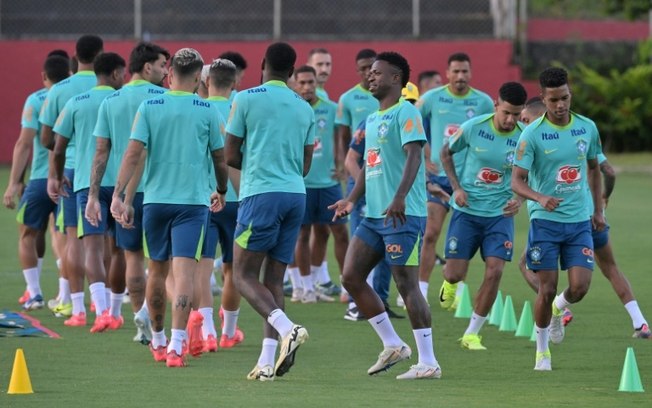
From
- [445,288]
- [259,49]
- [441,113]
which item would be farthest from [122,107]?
[259,49]

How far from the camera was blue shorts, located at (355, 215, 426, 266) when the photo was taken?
9.91 metres

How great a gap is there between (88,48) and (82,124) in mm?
998

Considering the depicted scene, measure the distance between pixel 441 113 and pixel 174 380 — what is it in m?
5.87

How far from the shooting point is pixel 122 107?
37.5 ft

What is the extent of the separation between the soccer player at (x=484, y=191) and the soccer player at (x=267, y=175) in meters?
2.52

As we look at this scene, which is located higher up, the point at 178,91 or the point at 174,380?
the point at 178,91

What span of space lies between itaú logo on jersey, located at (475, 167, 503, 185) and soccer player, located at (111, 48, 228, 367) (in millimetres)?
2825

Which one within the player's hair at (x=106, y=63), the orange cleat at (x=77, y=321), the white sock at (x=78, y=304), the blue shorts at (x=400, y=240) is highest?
the player's hair at (x=106, y=63)

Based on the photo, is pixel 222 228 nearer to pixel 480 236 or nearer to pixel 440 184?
pixel 480 236

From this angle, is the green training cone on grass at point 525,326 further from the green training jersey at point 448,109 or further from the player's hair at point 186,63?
the player's hair at point 186,63

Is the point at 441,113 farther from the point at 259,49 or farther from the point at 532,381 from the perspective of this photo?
the point at 259,49

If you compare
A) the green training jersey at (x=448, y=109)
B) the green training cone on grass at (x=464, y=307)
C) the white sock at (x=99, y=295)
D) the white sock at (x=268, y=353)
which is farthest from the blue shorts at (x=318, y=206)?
the white sock at (x=268, y=353)

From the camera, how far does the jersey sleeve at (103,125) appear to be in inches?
444

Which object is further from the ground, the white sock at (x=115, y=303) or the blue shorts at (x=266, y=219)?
the blue shorts at (x=266, y=219)
